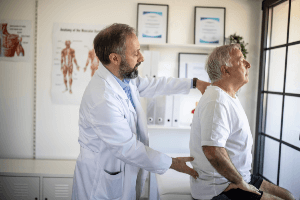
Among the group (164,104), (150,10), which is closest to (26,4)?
(150,10)

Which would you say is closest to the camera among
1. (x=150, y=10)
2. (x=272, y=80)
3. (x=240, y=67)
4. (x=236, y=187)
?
(x=236, y=187)

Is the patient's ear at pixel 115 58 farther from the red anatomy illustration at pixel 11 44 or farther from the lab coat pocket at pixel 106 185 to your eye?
the red anatomy illustration at pixel 11 44

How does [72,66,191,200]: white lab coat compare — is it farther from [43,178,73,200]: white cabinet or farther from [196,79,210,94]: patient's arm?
[43,178,73,200]: white cabinet

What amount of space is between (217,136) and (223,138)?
3 centimetres

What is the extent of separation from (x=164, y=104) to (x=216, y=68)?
99 cm

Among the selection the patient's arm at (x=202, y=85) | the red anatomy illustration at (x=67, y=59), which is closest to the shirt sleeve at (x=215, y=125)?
the patient's arm at (x=202, y=85)

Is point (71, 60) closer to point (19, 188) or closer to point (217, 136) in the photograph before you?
point (19, 188)

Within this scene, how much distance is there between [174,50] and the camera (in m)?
2.44

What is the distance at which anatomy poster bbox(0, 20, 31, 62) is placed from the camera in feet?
7.89

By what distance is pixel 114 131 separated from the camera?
3.81ft

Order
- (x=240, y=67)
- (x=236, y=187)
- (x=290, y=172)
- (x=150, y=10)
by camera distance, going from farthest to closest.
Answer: (x=150, y=10)
(x=290, y=172)
(x=240, y=67)
(x=236, y=187)

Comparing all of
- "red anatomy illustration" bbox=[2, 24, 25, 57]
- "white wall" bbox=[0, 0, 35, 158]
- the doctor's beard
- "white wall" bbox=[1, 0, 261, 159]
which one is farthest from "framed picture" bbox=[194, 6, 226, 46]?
"red anatomy illustration" bbox=[2, 24, 25, 57]

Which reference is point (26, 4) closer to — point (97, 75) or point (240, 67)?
point (97, 75)

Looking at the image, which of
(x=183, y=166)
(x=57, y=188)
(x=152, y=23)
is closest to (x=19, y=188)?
(x=57, y=188)
